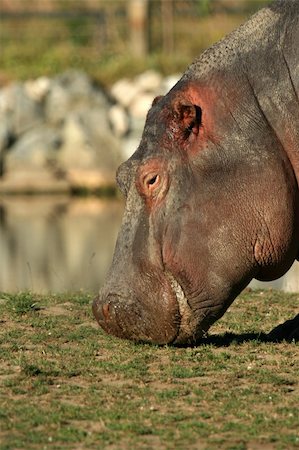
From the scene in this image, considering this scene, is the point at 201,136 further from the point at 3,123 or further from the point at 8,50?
the point at 8,50

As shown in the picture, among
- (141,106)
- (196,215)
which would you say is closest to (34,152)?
(141,106)

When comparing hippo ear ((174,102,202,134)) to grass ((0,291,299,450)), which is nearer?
grass ((0,291,299,450))

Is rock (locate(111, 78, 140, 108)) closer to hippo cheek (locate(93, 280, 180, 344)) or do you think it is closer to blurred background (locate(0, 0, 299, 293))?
blurred background (locate(0, 0, 299, 293))

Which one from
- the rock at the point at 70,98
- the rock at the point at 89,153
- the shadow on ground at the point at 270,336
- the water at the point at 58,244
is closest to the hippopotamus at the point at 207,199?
the shadow on ground at the point at 270,336

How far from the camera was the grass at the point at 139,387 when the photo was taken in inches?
204

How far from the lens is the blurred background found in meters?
15.2

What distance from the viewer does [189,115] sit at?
6.30 metres

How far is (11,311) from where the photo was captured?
771 centimetres

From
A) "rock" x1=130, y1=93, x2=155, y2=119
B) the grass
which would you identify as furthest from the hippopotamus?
"rock" x1=130, y1=93, x2=155, y2=119

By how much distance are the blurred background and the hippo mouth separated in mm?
4160

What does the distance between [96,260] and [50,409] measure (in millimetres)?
8404

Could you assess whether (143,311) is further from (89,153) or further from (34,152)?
(34,152)

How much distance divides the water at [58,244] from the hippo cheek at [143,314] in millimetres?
3082

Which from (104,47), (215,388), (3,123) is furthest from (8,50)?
(215,388)
